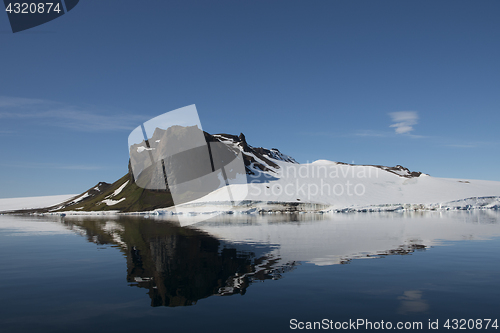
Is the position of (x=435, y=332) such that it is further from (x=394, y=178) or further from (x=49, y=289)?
(x=394, y=178)

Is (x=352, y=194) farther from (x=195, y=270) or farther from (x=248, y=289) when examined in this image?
(x=248, y=289)

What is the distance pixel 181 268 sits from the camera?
21.5 m

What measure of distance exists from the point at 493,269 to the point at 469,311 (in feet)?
35.4

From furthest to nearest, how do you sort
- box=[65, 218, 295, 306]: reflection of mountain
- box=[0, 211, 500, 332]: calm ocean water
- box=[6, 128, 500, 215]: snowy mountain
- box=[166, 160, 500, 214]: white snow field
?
box=[6, 128, 500, 215]: snowy mountain → box=[166, 160, 500, 214]: white snow field → box=[65, 218, 295, 306]: reflection of mountain → box=[0, 211, 500, 332]: calm ocean water

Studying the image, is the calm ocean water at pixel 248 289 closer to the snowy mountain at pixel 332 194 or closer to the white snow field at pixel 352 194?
the snowy mountain at pixel 332 194

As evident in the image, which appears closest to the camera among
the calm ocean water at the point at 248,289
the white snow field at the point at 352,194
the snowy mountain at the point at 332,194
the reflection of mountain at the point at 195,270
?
the calm ocean water at the point at 248,289

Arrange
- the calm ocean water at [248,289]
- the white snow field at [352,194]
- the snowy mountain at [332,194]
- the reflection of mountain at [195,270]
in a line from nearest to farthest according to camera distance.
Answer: the calm ocean water at [248,289], the reflection of mountain at [195,270], the white snow field at [352,194], the snowy mountain at [332,194]

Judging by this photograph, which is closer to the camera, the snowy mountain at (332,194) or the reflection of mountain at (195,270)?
the reflection of mountain at (195,270)

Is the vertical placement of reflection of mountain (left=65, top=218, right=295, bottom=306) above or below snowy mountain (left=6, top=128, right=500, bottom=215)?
below

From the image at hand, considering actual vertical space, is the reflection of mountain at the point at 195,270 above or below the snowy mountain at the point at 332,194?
below

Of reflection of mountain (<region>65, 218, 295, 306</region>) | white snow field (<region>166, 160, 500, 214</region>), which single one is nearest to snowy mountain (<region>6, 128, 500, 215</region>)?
white snow field (<region>166, 160, 500, 214</region>)

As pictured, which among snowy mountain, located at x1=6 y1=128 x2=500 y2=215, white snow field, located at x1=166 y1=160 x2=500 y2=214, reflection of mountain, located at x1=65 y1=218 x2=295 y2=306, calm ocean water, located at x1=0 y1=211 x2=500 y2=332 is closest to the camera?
calm ocean water, located at x1=0 y1=211 x2=500 y2=332

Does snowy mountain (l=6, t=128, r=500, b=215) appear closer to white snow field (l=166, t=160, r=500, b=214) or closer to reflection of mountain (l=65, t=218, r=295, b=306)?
white snow field (l=166, t=160, r=500, b=214)

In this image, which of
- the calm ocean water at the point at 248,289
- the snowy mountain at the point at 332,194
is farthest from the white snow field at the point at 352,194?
the calm ocean water at the point at 248,289
